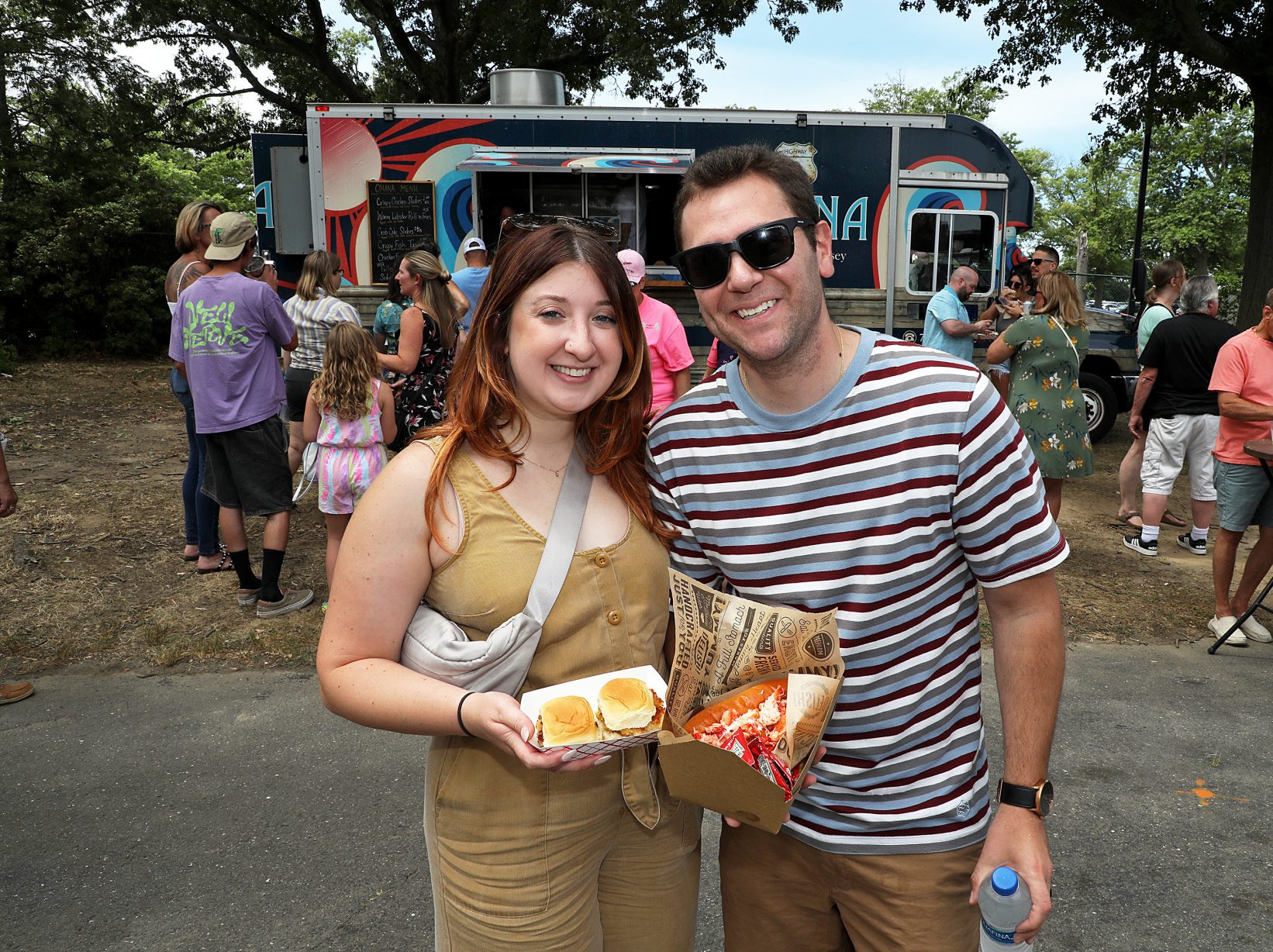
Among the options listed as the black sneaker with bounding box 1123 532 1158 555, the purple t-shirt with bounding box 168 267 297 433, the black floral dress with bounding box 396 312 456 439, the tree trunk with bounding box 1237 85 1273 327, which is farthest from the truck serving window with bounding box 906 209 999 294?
the purple t-shirt with bounding box 168 267 297 433

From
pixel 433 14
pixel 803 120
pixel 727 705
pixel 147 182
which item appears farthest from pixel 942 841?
pixel 147 182

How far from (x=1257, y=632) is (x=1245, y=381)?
145 centimetres

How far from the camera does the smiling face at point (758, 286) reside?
5.65ft

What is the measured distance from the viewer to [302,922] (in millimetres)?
2955

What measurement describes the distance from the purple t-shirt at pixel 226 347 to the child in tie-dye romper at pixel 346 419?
14.9 inches

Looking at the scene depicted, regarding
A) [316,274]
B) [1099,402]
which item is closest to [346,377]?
[316,274]

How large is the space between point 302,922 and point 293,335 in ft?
12.2

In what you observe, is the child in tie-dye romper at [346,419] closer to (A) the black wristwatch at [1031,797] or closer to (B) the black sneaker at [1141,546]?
(A) the black wristwatch at [1031,797]

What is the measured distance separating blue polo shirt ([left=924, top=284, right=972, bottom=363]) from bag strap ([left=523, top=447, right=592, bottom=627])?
6577 millimetres

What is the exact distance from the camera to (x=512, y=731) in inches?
61.2

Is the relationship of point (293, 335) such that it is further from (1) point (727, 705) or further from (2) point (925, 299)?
(2) point (925, 299)

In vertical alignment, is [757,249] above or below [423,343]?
above

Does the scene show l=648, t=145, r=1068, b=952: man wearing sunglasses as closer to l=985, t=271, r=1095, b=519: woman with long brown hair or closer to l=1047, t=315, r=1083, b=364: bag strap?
l=985, t=271, r=1095, b=519: woman with long brown hair

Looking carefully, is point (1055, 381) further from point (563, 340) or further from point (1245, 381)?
point (563, 340)
